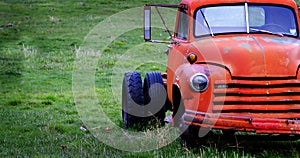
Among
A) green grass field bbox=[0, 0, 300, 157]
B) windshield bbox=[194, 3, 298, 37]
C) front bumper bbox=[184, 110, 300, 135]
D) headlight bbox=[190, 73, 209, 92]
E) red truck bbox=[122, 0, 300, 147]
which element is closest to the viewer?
front bumper bbox=[184, 110, 300, 135]

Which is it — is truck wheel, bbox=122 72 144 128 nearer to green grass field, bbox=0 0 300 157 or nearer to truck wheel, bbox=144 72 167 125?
truck wheel, bbox=144 72 167 125

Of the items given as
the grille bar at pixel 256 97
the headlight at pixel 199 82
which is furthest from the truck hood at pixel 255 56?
the headlight at pixel 199 82

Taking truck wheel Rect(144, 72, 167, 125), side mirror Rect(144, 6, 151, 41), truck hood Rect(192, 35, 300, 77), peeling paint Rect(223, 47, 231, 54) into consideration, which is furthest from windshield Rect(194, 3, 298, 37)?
truck wheel Rect(144, 72, 167, 125)

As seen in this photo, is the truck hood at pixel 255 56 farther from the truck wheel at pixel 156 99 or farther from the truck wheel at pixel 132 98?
the truck wheel at pixel 132 98

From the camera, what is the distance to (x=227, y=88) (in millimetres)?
7738

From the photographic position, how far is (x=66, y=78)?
19.6 meters

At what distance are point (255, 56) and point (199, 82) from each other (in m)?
0.81

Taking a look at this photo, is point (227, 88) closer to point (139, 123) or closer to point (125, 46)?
point (139, 123)

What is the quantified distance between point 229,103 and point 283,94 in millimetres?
681

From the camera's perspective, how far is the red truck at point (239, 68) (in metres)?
7.68

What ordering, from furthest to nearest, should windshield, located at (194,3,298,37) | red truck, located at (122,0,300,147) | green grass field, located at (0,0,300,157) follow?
windshield, located at (194,3,298,37), green grass field, located at (0,0,300,157), red truck, located at (122,0,300,147)

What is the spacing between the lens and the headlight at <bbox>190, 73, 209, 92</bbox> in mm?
7797

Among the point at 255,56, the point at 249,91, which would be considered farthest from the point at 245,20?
the point at 249,91

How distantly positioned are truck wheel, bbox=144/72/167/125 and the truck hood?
2.10 metres
